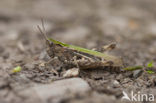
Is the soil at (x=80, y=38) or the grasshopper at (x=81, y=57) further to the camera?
the grasshopper at (x=81, y=57)

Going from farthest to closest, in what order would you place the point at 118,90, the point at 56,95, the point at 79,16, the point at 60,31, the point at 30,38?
1. the point at 79,16
2. the point at 60,31
3. the point at 30,38
4. the point at 118,90
5. the point at 56,95

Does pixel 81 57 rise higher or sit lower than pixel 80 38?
lower

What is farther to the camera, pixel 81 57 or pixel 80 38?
pixel 80 38

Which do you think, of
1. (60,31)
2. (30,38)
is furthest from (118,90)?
(60,31)

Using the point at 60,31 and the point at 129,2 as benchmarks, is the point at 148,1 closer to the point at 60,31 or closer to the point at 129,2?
the point at 129,2
